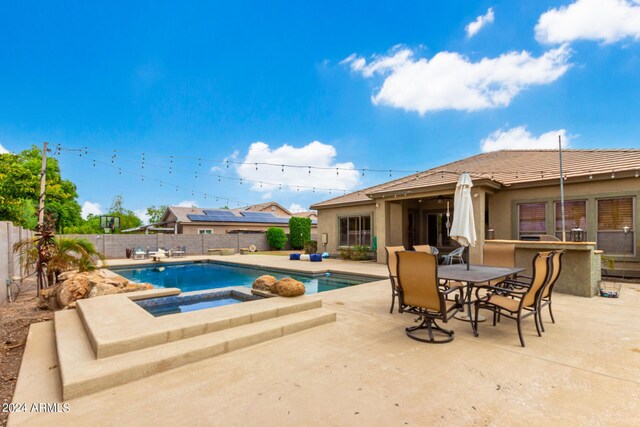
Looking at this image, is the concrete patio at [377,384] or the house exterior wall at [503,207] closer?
the concrete patio at [377,384]

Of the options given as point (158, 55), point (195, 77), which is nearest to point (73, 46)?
point (158, 55)

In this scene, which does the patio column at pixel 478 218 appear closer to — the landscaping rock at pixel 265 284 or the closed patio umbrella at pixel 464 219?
the closed patio umbrella at pixel 464 219

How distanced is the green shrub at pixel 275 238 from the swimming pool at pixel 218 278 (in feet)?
32.5

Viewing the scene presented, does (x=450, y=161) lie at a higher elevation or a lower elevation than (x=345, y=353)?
higher

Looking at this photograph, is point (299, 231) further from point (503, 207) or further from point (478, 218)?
point (478, 218)

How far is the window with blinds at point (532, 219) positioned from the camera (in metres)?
9.96

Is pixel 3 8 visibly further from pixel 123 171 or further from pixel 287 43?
pixel 287 43

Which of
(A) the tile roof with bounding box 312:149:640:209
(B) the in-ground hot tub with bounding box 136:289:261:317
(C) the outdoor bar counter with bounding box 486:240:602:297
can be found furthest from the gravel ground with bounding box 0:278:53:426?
(A) the tile roof with bounding box 312:149:640:209

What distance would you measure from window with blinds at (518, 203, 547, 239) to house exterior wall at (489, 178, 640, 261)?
130 mm

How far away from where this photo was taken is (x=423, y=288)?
12.6 ft

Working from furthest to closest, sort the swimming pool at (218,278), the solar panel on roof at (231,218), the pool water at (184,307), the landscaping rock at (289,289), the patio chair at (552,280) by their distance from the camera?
the solar panel on roof at (231,218)
the swimming pool at (218,278)
the pool water at (184,307)
the landscaping rock at (289,289)
the patio chair at (552,280)

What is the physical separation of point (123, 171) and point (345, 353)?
1681 cm

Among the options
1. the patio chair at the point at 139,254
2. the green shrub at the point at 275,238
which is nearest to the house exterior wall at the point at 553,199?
the green shrub at the point at 275,238

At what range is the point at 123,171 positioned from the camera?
16141 millimetres
